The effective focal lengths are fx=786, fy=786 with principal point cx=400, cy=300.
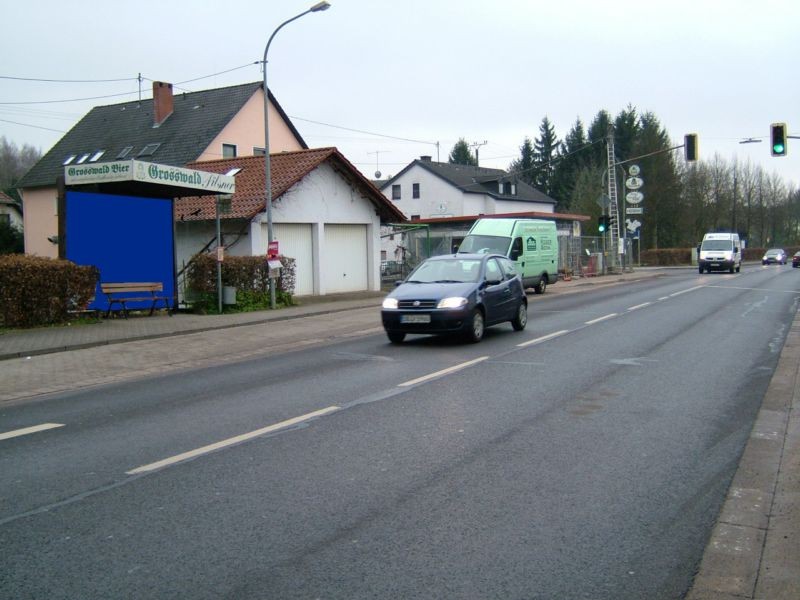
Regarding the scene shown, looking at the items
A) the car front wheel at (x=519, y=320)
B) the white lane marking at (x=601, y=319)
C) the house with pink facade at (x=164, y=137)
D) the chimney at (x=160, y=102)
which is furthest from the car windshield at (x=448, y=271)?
the chimney at (x=160, y=102)

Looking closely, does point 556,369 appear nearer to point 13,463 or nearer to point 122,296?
point 13,463

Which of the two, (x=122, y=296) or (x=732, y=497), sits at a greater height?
(x=122, y=296)

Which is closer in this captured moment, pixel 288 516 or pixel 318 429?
pixel 288 516

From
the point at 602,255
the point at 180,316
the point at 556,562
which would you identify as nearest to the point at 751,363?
the point at 556,562

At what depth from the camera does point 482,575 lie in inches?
167

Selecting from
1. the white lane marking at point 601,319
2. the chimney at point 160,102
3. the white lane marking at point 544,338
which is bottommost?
the white lane marking at point 544,338

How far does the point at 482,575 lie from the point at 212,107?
43221mm

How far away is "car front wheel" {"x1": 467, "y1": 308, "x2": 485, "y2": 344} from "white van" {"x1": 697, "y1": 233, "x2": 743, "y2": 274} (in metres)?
37.4

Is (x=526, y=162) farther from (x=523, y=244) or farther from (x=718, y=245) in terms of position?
(x=523, y=244)

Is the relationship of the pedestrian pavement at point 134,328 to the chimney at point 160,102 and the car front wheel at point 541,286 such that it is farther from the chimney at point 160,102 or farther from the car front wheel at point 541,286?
the chimney at point 160,102

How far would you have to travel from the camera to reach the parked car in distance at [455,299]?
534 inches

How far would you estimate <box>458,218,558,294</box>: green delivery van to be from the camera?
28.1m

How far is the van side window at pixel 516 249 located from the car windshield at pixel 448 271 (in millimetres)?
12287

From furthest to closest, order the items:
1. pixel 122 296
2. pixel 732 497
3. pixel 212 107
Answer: pixel 212 107, pixel 122 296, pixel 732 497
